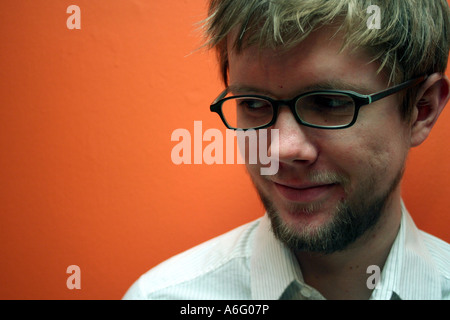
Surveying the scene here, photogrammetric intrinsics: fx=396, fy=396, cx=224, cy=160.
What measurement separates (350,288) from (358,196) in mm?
295

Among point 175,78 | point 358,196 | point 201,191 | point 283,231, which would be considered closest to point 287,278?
point 283,231

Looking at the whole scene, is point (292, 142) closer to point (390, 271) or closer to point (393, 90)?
point (393, 90)

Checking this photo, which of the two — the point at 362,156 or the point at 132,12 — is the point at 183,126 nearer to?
the point at 132,12

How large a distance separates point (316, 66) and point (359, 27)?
0.40ft

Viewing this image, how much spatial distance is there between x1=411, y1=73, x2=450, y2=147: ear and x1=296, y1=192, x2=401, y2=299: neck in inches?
7.9

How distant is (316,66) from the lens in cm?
81

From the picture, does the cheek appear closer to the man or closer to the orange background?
the man

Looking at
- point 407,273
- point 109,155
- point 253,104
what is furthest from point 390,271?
point 109,155

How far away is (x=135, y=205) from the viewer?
1371mm

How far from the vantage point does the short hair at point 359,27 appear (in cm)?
81

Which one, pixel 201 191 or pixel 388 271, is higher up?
pixel 201 191

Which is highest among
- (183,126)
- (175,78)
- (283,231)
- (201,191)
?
(175,78)

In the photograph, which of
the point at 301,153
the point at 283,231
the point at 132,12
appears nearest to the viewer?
the point at 301,153

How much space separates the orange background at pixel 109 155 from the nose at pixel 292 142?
1.71ft
